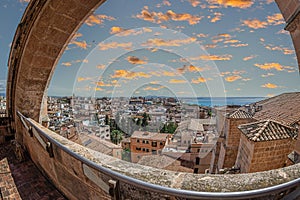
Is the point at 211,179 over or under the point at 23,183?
over

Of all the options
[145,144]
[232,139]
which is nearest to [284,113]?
[232,139]

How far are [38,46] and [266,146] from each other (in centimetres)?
527

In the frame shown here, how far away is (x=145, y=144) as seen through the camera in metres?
26.2

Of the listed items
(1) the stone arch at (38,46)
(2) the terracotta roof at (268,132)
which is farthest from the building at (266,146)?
(1) the stone arch at (38,46)

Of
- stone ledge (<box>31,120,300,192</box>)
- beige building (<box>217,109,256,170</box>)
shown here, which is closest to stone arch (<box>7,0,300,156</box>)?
stone ledge (<box>31,120,300,192</box>)

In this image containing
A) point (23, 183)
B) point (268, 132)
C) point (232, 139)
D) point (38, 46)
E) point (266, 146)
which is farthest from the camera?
point (232, 139)

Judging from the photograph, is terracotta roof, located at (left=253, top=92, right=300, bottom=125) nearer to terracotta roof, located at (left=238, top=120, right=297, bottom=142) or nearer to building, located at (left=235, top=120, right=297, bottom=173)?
terracotta roof, located at (left=238, top=120, right=297, bottom=142)

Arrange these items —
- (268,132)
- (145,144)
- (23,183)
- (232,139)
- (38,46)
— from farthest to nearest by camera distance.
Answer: (145,144) → (232,139) → (268,132) → (38,46) → (23,183)

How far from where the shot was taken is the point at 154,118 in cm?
3497

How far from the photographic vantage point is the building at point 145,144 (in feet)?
82.3

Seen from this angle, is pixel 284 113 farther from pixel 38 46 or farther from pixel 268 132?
pixel 38 46

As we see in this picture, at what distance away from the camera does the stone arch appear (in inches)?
106

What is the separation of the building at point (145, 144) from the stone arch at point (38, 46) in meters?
22.2

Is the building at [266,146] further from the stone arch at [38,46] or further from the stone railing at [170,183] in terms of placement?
the stone arch at [38,46]
